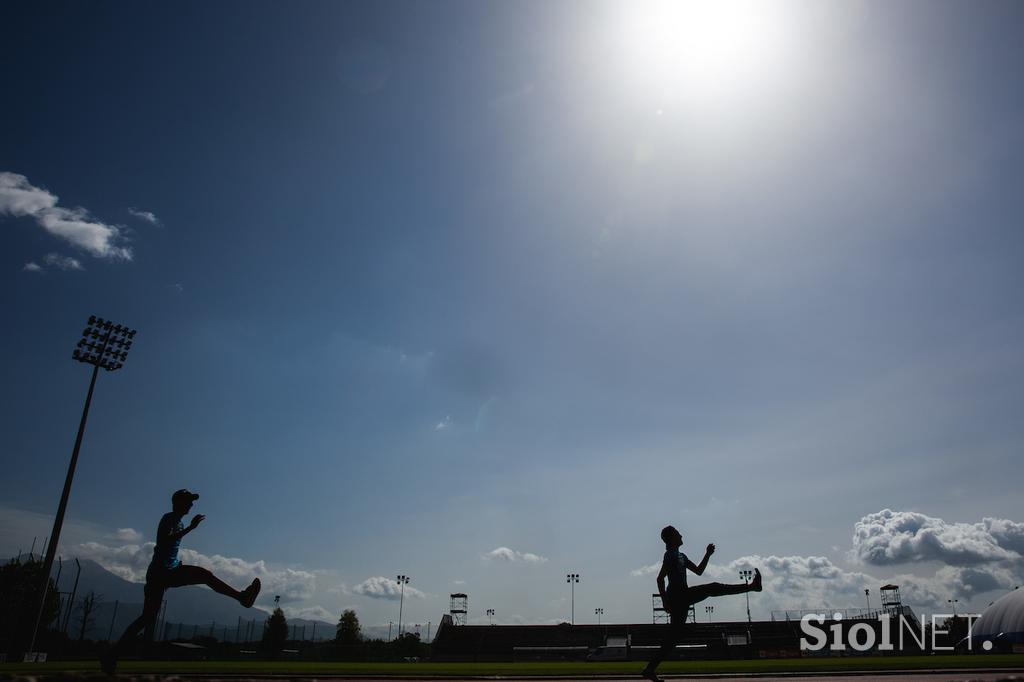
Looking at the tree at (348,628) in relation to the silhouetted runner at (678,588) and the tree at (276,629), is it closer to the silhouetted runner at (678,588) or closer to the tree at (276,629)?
the tree at (276,629)

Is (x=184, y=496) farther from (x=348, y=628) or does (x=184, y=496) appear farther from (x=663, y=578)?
(x=348, y=628)

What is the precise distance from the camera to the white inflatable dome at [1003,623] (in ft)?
189

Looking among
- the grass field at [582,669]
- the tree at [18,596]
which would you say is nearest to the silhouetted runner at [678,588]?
the grass field at [582,669]

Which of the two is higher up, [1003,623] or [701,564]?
[701,564]

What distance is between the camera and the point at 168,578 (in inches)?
254

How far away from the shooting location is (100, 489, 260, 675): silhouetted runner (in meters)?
6.24

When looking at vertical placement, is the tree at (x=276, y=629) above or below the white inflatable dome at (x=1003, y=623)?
below

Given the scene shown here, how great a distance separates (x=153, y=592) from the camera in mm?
6430

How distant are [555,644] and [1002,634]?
50350 mm

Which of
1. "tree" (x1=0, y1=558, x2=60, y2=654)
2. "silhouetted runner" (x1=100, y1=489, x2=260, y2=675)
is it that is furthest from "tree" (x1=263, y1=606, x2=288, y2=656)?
"silhouetted runner" (x1=100, y1=489, x2=260, y2=675)

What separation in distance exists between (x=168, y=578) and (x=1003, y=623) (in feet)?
275

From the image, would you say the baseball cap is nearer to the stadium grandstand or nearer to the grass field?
the grass field

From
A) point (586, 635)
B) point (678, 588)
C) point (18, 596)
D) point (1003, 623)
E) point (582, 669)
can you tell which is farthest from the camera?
point (586, 635)

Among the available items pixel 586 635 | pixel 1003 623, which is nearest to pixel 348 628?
pixel 586 635
